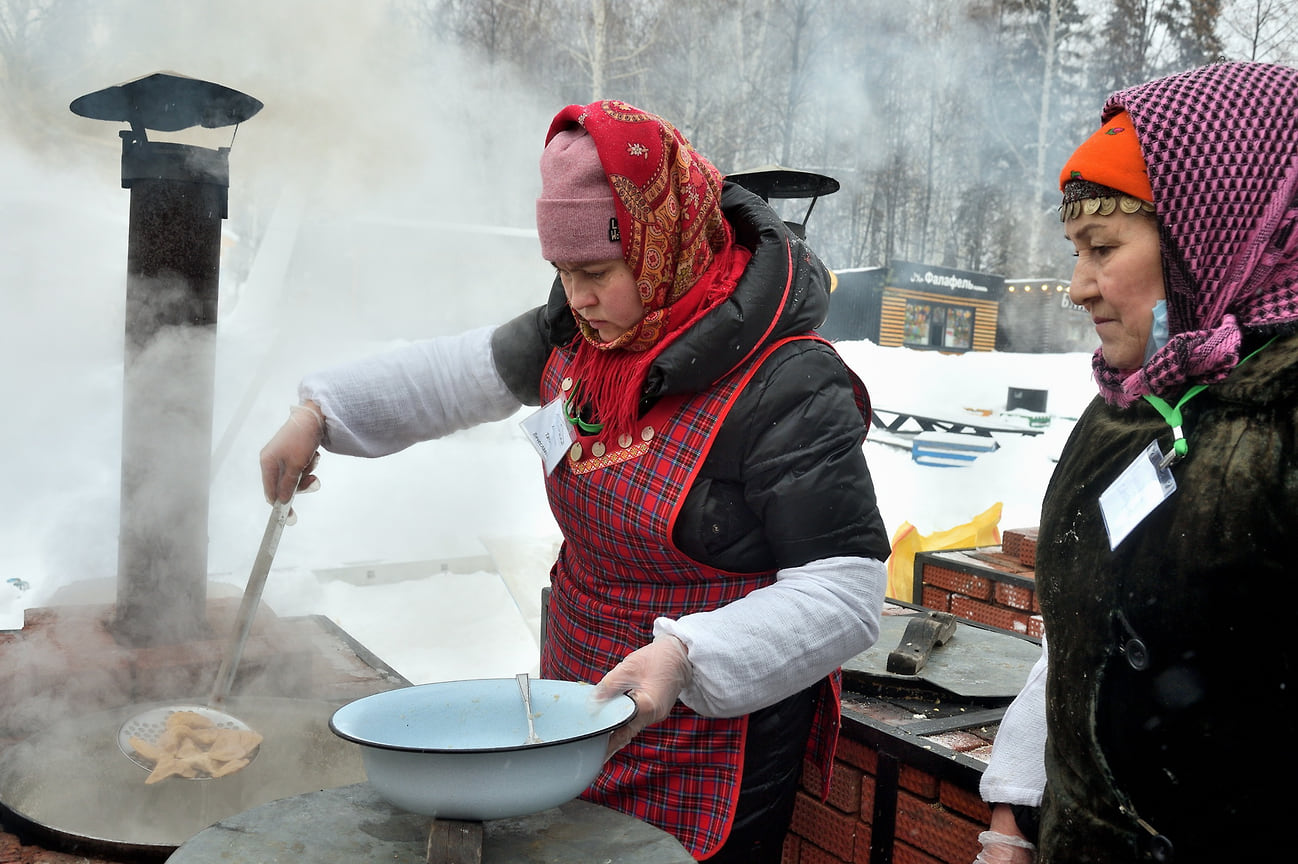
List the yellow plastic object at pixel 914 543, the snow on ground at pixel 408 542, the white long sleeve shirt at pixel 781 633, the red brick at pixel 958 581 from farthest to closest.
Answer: the snow on ground at pixel 408 542, the yellow plastic object at pixel 914 543, the red brick at pixel 958 581, the white long sleeve shirt at pixel 781 633

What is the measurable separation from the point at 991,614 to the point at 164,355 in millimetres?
2909

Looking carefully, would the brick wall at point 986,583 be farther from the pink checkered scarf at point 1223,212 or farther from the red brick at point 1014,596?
the pink checkered scarf at point 1223,212

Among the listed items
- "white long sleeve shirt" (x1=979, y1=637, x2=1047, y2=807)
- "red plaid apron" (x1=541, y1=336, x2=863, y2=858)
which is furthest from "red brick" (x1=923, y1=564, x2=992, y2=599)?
"red plaid apron" (x1=541, y1=336, x2=863, y2=858)

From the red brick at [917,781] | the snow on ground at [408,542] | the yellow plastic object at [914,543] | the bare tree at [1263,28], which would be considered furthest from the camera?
the bare tree at [1263,28]

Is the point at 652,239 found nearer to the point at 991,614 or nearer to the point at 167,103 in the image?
the point at 167,103

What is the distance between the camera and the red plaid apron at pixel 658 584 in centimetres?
157

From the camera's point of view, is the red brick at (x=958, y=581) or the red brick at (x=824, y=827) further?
the red brick at (x=958, y=581)

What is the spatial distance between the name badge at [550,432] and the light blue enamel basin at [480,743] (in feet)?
1.38

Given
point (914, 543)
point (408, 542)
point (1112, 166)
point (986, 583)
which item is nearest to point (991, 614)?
point (986, 583)

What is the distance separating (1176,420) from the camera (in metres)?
1.20

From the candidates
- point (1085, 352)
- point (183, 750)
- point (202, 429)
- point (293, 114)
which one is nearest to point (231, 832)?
point (183, 750)

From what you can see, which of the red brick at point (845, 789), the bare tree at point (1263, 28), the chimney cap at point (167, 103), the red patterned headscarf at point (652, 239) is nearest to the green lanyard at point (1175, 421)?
the red patterned headscarf at point (652, 239)

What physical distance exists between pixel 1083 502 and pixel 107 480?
6486 mm

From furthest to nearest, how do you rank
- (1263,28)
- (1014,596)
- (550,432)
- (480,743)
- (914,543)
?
(1263,28) → (914,543) → (1014,596) → (550,432) → (480,743)
